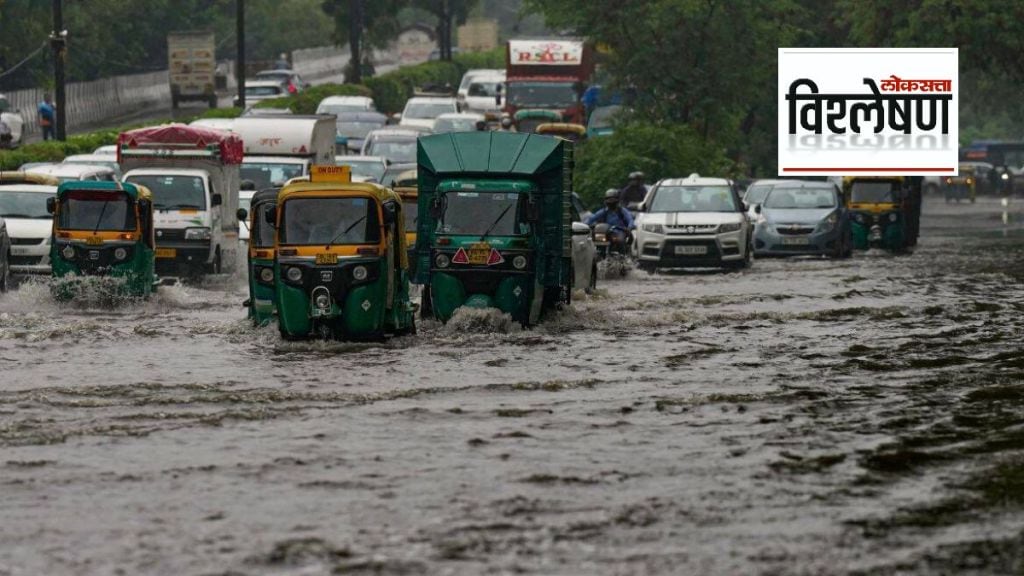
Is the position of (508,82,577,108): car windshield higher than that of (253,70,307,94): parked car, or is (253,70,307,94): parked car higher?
(253,70,307,94): parked car

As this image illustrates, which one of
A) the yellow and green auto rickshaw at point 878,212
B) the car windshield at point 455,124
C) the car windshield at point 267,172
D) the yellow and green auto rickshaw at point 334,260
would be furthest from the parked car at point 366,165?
the yellow and green auto rickshaw at point 334,260

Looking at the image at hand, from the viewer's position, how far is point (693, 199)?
120 ft

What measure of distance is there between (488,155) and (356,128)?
38.2 meters

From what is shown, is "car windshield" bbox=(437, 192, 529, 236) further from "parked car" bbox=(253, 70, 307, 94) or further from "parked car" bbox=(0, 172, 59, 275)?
"parked car" bbox=(253, 70, 307, 94)

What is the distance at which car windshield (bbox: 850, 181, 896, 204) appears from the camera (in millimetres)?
44031

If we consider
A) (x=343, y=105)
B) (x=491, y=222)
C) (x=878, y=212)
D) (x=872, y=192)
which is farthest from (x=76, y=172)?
(x=343, y=105)

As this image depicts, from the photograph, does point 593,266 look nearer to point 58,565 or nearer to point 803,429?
point 803,429

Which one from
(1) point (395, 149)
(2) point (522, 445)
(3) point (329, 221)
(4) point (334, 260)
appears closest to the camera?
(2) point (522, 445)

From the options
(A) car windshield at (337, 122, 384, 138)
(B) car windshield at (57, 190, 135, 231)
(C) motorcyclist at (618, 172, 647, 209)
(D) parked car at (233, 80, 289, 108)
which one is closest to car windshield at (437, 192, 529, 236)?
(B) car windshield at (57, 190, 135, 231)

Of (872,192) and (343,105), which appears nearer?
(872,192)

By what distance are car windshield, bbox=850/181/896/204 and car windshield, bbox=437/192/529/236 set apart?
21.1m

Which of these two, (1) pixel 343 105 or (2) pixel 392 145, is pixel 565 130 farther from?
(1) pixel 343 105

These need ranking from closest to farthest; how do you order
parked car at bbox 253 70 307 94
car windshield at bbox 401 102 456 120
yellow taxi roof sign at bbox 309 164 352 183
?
yellow taxi roof sign at bbox 309 164 352 183 → car windshield at bbox 401 102 456 120 → parked car at bbox 253 70 307 94

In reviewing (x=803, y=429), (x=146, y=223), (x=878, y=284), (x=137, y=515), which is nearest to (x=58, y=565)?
(x=137, y=515)
